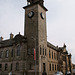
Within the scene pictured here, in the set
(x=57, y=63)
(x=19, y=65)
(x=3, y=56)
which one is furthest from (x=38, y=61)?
(x=57, y=63)

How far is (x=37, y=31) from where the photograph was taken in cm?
3716

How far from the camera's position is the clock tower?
3591 cm

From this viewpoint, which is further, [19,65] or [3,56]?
[3,56]

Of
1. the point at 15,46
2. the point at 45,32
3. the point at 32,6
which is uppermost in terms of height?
the point at 32,6

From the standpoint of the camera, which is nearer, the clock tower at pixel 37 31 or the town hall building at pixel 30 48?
the town hall building at pixel 30 48

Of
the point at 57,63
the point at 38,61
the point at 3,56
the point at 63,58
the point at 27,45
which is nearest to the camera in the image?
the point at 38,61

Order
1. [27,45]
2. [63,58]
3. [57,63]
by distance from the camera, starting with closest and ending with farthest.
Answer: [27,45] < [57,63] < [63,58]

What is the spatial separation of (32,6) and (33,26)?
22.9 ft

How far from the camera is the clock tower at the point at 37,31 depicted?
118ft

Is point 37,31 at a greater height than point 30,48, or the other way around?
point 37,31

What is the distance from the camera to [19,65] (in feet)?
120

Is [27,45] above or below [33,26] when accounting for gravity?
below

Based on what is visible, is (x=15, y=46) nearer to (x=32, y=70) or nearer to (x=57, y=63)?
(x=32, y=70)

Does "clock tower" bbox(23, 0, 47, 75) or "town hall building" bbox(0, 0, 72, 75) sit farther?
"clock tower" bbox(23, 0, 47, 75)
